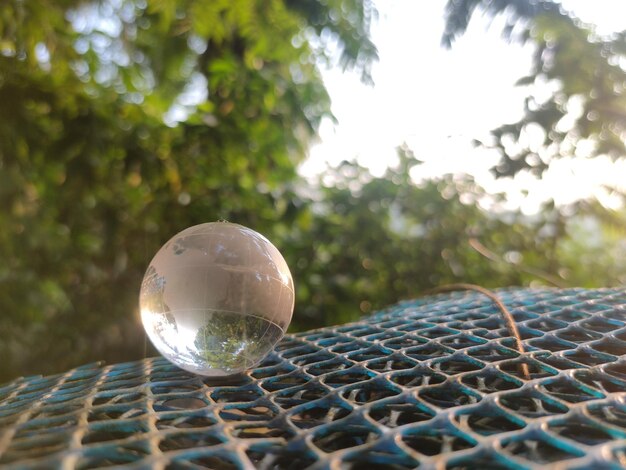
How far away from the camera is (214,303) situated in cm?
57

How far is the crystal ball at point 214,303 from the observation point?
0.57 metres

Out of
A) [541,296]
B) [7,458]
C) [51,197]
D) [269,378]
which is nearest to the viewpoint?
[7,458]

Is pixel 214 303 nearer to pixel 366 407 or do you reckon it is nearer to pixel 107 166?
pixel 366 407

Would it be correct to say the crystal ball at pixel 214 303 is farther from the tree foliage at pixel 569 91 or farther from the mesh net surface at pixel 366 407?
the tree foliage at pixel 569 91

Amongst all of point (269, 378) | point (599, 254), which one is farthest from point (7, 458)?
point (599, 254)

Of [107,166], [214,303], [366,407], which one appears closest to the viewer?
[366,407]

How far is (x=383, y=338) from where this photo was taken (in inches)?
27.0

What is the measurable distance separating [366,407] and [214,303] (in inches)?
9.0

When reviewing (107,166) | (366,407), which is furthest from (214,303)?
(107,166)

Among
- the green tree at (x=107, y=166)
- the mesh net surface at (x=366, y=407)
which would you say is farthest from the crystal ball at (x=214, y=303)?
the green tree at (x=107, y=166)

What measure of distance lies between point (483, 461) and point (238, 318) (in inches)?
12.9

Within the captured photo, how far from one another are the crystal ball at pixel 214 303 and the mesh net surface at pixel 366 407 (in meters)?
0.03

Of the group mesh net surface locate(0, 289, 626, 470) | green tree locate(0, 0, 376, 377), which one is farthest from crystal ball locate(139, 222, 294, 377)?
green tree locate(0, 0, 376, 377)

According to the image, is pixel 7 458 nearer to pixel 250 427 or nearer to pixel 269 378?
pixel 250 427
